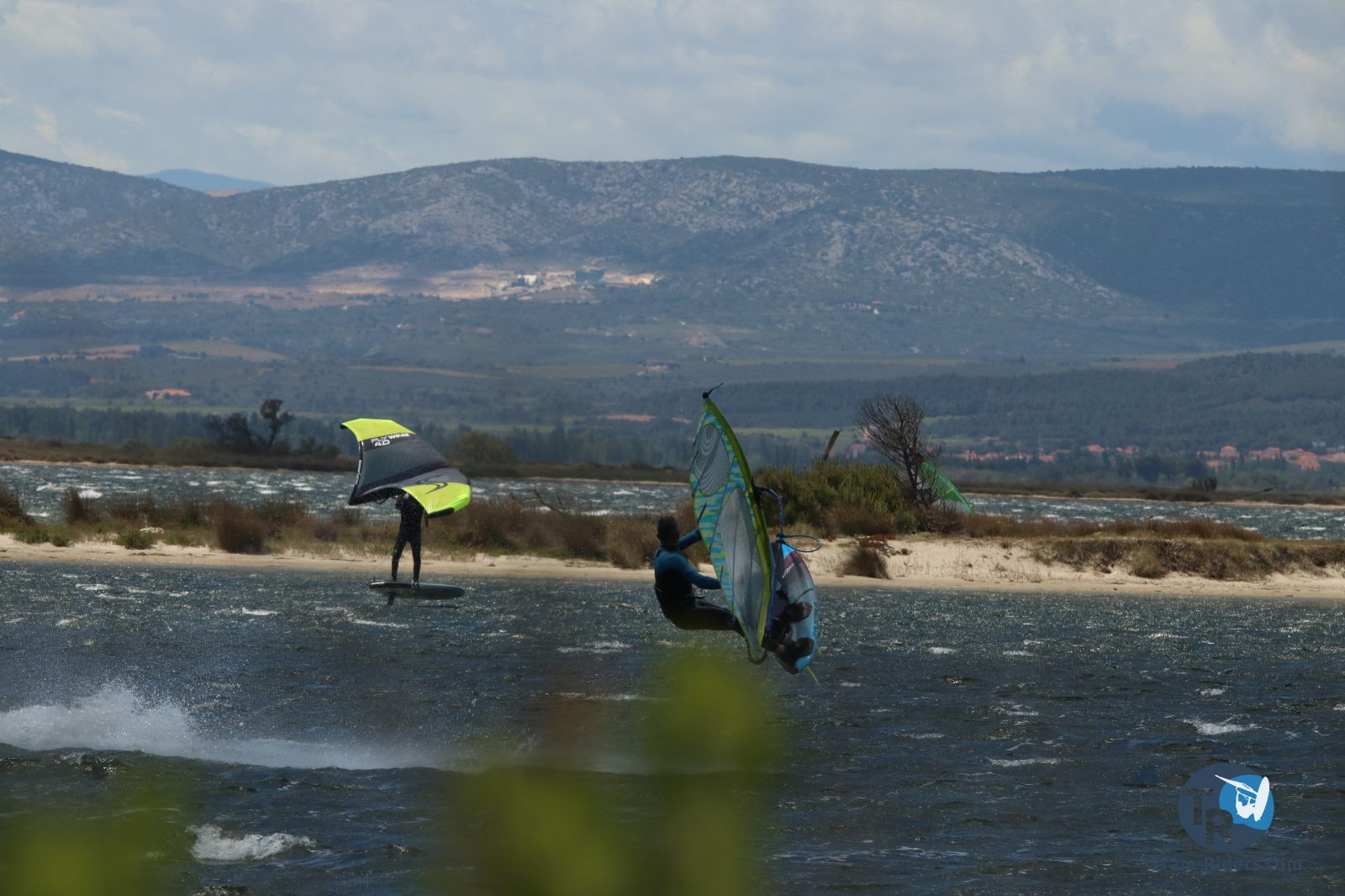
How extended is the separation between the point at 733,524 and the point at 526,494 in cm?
7237

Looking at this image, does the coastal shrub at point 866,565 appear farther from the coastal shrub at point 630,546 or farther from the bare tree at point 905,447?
the coastal shrub at point 630,546

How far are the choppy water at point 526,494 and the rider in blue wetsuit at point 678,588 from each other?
43681 millimetres

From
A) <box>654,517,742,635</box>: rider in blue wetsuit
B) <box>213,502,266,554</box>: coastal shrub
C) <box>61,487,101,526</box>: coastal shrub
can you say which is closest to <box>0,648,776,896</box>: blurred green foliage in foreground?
<box>654,517,742,635</box>: rider in blue wetsuit

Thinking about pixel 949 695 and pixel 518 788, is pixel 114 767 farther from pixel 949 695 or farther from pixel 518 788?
pixel 949 695

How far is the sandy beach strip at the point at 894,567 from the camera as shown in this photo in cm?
5719

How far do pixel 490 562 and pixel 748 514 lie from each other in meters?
37.7

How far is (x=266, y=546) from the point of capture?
6022cm

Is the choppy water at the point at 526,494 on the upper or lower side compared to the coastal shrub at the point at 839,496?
lower

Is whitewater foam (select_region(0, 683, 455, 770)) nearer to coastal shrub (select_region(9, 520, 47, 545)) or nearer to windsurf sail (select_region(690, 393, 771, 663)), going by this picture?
windsurf sail (select_region(690, 393, 771, 663))

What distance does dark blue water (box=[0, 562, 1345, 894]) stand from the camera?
2397cm

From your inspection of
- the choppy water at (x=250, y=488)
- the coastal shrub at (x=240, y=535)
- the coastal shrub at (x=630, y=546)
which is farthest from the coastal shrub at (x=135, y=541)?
the coastal shrub at (x=630, y=546)

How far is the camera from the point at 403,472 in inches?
1411

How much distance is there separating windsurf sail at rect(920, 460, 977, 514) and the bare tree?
16cm

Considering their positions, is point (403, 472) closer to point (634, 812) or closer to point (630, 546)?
point (634, 812)
